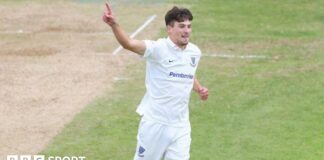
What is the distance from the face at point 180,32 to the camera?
1088 centimetres

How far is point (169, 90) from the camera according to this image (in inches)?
432

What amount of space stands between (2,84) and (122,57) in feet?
10.5

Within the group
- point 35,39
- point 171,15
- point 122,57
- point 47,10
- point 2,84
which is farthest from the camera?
point 47,10

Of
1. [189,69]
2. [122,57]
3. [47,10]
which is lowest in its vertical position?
[47,10]

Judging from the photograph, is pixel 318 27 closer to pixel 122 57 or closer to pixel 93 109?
pixel 122 57

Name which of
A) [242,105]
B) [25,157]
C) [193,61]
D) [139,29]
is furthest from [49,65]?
[193,61]

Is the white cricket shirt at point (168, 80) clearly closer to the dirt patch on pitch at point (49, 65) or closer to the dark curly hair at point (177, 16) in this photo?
the dark curly hair at point (177, 16)

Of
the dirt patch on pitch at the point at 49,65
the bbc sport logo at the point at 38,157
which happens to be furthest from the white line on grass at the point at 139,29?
the bbc sport logo at the point at 38,157

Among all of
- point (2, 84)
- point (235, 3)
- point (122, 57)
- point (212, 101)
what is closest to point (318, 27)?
point (235, 3)

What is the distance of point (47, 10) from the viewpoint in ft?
84.6

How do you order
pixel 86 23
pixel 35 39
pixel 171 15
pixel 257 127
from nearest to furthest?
pixel 171 15
pixel 257 127
pixel 35 39
pixel 86 23

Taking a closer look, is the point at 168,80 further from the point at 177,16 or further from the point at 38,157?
Result: the point at 38,157

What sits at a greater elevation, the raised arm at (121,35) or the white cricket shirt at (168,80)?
the raised arm at (121,35)

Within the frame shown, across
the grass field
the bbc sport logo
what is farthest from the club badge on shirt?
the bbc sport logo
